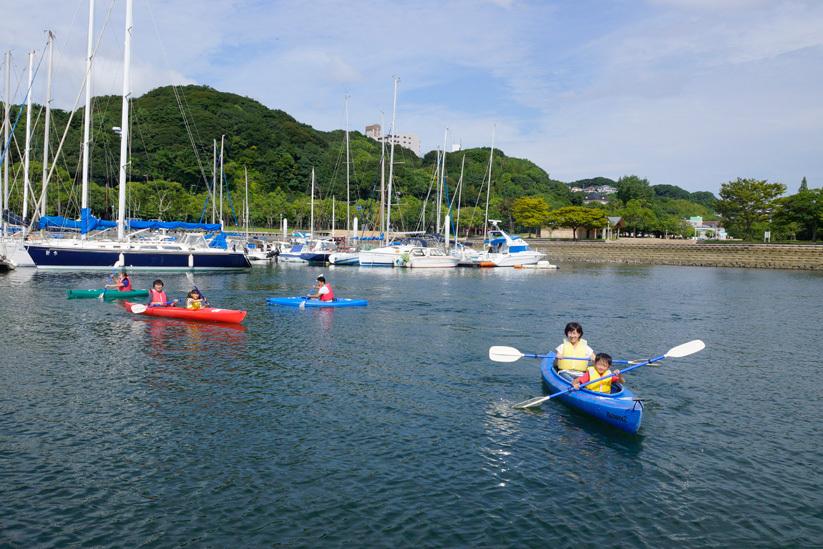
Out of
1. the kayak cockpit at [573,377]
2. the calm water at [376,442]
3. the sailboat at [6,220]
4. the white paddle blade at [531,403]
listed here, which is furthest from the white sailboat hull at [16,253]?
the kayak cockpit at [573,377]

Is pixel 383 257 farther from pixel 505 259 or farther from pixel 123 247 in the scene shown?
pixel 123 247

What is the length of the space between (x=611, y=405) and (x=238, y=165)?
138 metres

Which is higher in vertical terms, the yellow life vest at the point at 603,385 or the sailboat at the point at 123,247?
the sailboat at the point at 123,247

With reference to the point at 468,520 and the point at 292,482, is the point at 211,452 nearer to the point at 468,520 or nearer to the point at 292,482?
the point at 292,482

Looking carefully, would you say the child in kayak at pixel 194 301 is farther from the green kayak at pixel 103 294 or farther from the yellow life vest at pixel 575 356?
the yellow life vest at pixel 575 356

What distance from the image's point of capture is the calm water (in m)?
9.96

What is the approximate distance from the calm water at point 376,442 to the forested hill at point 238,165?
8043cm

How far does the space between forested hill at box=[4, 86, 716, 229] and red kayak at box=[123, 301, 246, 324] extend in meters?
74.8

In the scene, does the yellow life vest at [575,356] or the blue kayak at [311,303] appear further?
the blue kayak at [311,303]

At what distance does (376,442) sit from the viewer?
13508 millimetres

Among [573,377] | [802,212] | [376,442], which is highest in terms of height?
[802,212]

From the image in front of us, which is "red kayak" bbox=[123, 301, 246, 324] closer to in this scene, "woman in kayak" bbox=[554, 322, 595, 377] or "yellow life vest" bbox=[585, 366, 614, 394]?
"woman in kayak" bbox=[554, 322, 595, 377]

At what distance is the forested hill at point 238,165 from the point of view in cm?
11350

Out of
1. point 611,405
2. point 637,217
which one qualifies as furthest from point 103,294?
point 637,217
